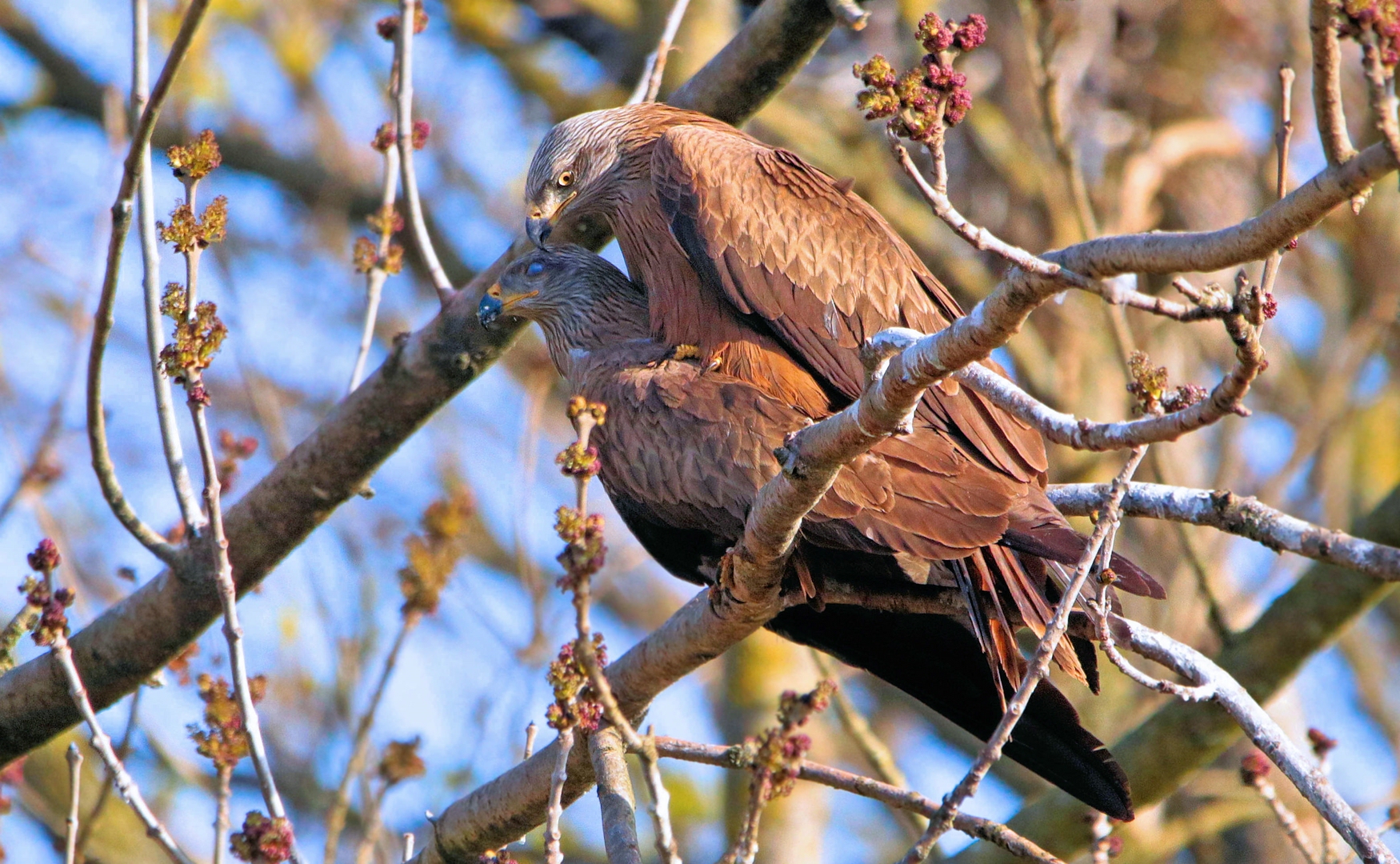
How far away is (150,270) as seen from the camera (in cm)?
300

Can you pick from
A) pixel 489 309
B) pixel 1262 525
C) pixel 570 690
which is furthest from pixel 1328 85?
pixel 489 309

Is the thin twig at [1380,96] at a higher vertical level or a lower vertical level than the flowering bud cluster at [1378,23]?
lower

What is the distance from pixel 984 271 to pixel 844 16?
3.99m

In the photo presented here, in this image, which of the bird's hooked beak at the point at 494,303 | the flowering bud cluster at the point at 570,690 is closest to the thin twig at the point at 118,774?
the flowering bud cluster at the point at 570,690

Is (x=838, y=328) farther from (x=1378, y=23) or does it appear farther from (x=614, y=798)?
(x=1378, y=23)

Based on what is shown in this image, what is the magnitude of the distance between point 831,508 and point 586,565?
3.96 feet

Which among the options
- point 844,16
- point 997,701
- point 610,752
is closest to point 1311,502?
point 997,701

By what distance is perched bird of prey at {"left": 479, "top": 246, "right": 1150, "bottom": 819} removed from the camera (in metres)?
3.15

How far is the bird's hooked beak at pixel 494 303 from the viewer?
3.99 meters

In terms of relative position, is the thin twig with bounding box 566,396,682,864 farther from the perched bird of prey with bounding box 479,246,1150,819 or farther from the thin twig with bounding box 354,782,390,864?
the thin twig with bounding box 354,782,390,864

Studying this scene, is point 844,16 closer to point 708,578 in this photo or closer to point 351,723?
point 708,578

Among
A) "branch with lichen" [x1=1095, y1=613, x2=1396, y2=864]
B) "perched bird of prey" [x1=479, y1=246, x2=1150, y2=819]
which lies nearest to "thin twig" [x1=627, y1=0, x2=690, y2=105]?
"perched bird of prey" [x1=479, y1=246, x2=1150, y2=819]

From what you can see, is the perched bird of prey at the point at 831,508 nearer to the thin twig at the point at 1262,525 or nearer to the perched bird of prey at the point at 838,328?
the perched bird of prey at the point at 838,328

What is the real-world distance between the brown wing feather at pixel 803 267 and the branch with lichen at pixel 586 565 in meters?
1.36
